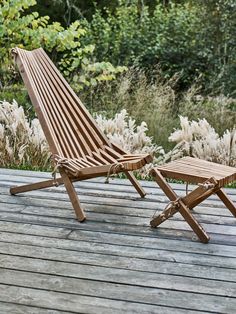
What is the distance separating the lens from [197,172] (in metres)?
3.25

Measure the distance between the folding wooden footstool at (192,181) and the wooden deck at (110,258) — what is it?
95 millimetres

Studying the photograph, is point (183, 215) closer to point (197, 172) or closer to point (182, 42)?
point (197, 172)

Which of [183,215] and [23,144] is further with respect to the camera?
[23,144]

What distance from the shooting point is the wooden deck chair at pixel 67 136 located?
11.5ft

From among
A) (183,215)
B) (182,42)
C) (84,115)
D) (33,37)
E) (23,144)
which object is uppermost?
(33,37)

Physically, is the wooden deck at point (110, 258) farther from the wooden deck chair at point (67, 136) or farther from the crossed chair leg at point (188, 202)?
the wooden deck chair at point (67, 136)

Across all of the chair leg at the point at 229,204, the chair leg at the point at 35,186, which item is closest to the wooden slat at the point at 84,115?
the chair leg at the point at 35,186

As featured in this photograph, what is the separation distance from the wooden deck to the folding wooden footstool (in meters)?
0.09

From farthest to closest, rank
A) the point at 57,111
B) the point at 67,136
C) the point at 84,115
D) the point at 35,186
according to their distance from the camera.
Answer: the point at 84,115 → the point at 57,111 → the point at 67,136 → the point at 35,186

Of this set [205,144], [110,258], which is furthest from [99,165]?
[205,144]

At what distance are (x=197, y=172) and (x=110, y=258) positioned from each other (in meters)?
0.79

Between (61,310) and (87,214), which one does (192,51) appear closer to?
(87,214)

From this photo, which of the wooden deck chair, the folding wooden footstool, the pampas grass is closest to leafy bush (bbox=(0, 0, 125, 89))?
the pampas grass

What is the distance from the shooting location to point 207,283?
2.59 meters
